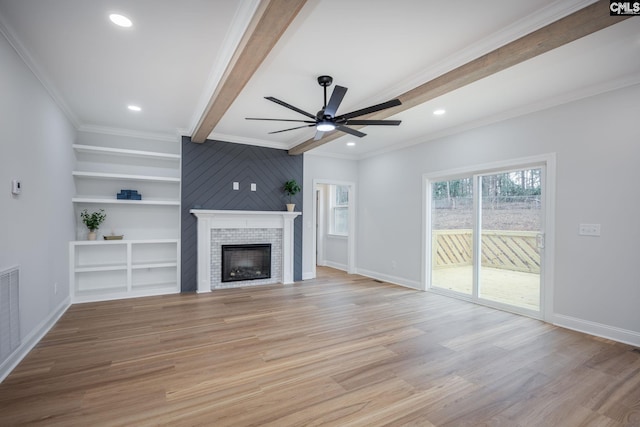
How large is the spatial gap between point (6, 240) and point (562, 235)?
5.49 m

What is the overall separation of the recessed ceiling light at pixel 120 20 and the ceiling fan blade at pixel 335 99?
1.66 m

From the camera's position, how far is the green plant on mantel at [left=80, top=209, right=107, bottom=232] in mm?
4650

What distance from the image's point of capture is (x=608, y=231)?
327 cm

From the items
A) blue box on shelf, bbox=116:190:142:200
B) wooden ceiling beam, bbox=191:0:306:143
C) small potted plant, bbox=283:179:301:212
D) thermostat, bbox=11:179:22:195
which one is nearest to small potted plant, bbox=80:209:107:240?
blue box on shelf, bbox=116:190:142:200

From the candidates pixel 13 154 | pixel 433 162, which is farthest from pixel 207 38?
pixel 433 162

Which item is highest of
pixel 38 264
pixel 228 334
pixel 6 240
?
pixel 6 240

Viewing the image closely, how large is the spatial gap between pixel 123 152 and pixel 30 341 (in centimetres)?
291

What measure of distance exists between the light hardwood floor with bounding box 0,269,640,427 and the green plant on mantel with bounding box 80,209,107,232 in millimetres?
1242

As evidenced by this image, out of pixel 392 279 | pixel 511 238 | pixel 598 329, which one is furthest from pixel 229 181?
pixel 598 329

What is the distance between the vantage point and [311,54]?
275cm

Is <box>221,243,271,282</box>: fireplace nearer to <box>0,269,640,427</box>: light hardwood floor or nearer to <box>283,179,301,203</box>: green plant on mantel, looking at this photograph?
<box>283,179,301,203</box>: green plant on mantel

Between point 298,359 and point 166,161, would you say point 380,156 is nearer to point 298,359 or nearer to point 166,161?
point 166,161

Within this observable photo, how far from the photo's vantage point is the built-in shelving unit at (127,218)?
4.71 m

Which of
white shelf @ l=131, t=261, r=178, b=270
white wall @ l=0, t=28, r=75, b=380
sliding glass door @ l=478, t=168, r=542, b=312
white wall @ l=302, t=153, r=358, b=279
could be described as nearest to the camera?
white wall @ l=0, t=28, r=75, b=380
